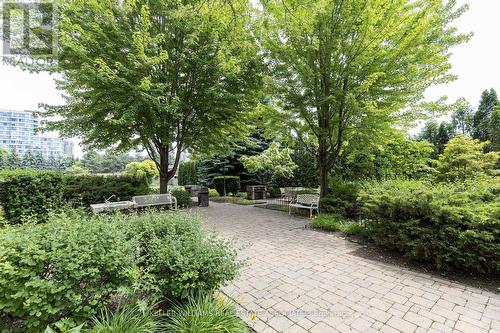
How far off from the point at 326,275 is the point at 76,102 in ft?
31.7

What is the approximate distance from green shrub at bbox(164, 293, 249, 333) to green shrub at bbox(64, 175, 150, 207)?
7105 millimetres

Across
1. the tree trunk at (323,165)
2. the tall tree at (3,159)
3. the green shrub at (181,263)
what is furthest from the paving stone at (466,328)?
the tall tree at (3,159)

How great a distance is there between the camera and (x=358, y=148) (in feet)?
27.8

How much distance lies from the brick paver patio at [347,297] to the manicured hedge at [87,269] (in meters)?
0.83

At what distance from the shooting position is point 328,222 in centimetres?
636

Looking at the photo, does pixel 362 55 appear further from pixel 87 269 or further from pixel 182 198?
pixel 182 198

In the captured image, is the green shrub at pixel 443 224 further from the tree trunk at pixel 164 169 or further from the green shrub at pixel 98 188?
the green shrub at pixel 98 188

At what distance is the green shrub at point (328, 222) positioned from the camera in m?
6.22

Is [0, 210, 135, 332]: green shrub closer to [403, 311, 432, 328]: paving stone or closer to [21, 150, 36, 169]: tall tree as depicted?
[403, 311, 432, 328]: paving stone

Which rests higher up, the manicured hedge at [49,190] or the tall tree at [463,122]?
the tall tree at [463,122]

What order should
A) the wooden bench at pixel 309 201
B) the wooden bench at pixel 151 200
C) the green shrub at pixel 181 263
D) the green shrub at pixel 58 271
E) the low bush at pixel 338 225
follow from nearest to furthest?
the green shrub at pixel 58 271 → the green shrub at pixel 181 263 → the low bush at pixel 338 225 → the wooden bench at pixel 151 200 → the wooden bench at pixel 309 201

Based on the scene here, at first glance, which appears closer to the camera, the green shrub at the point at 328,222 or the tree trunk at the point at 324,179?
the green shrub at the point at 328,222

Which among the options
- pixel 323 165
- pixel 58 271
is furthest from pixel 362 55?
pixel 58 271

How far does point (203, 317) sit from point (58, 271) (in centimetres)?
133
